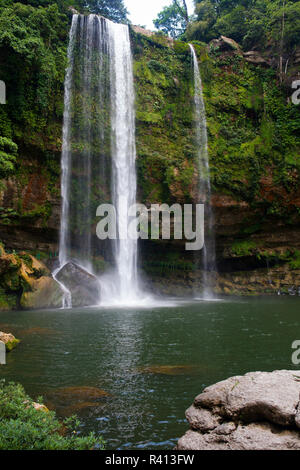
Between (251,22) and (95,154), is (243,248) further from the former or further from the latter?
(251,22)

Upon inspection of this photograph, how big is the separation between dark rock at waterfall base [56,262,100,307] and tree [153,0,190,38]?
1229 inches

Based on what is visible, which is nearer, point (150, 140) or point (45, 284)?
point (45, 284)

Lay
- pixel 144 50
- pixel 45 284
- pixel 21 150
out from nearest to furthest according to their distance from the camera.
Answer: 1. pixel 45 284
2. pixel 21 150
3. pixel 144 50

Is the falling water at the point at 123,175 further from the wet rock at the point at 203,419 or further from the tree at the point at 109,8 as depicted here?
the wet rock at the point at 203,419

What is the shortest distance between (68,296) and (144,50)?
17003 mm

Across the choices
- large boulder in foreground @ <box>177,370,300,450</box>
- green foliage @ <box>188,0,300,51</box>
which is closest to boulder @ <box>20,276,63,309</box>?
large boulder in foreground @ <box>177,370,300,450</box>

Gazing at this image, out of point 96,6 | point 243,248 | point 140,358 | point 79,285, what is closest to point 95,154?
point 79,285

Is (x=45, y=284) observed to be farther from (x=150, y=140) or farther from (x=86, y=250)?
(x=150, y=140)

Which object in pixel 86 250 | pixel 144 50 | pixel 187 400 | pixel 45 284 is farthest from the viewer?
pixel 144 50

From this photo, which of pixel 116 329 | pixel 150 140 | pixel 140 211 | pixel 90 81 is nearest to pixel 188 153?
pixel 150 140

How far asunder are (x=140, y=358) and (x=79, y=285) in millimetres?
10427

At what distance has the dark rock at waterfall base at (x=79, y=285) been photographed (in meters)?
16.3

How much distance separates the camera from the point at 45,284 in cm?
1541

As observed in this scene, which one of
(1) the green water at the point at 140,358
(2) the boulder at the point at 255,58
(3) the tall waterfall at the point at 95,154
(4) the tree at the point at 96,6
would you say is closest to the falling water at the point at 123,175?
(3) the tall waterfall at the point at 95,154
